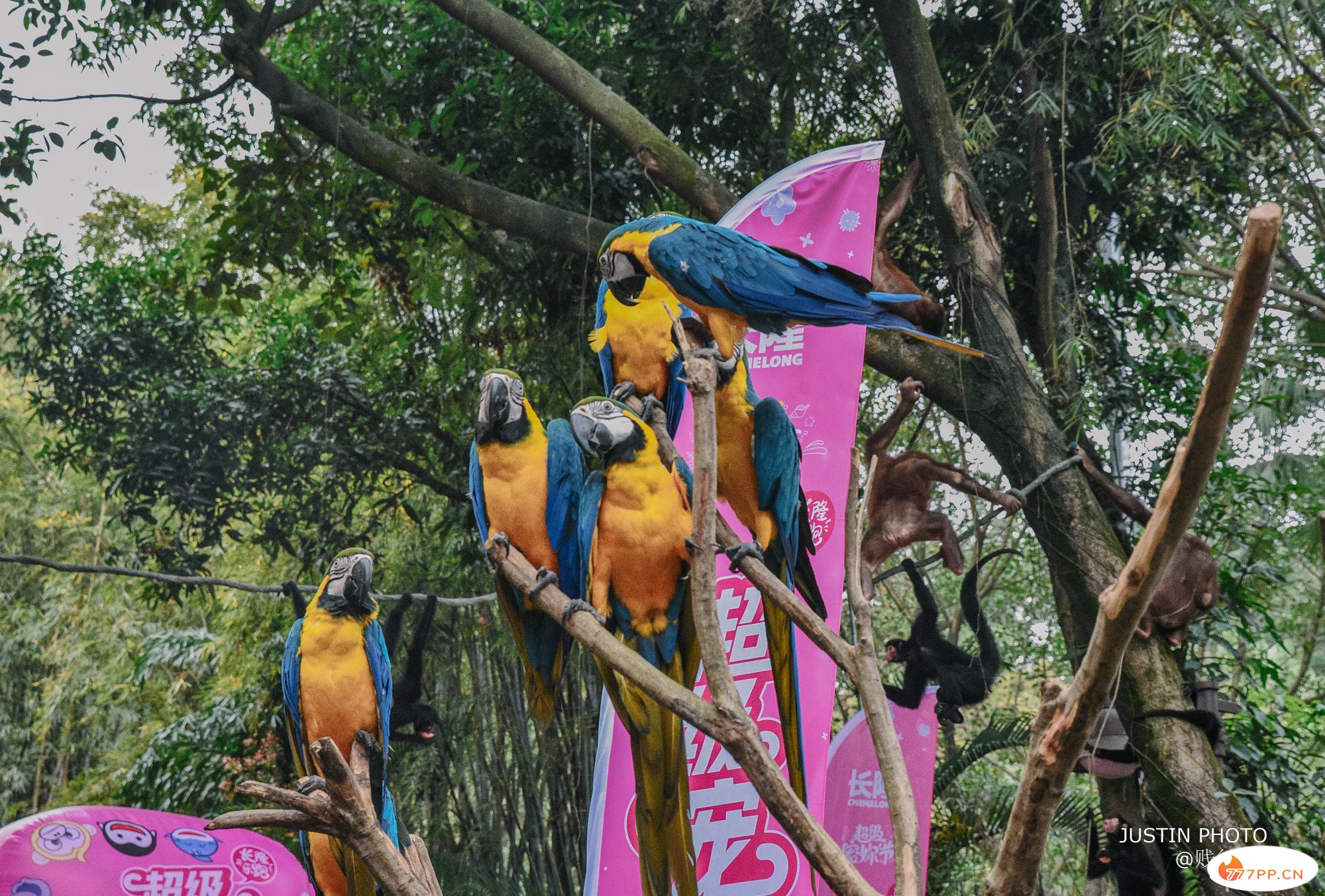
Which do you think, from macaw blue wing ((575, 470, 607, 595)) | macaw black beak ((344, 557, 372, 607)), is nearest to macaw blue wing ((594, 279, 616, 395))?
macaw blue wing ((575, 470, 607, 595))

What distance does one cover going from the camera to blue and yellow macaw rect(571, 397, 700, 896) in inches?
75.0

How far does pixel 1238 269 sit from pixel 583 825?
412 cm

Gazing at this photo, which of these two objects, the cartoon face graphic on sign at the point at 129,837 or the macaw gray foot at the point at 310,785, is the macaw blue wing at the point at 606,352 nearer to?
the macaw gray foot at the point at 310,785

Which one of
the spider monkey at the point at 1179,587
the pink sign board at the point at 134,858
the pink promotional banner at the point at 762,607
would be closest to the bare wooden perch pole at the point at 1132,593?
the pink promotional banner at the point at 762,607

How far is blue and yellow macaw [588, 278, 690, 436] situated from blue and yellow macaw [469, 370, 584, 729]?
20 cm

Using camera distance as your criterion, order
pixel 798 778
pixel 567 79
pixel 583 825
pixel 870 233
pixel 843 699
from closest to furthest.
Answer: pixel 798 778, pixel 870 233, pixel 567 79, pixel 583 825, pixel 843 699

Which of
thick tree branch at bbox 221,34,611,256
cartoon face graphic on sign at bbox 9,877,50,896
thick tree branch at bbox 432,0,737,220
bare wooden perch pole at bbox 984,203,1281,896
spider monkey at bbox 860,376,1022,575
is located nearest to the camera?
bare wooden perch pole at bbox 984,203,1281,896

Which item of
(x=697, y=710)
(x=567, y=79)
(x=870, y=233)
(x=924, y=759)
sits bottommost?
(x=924, y=759)

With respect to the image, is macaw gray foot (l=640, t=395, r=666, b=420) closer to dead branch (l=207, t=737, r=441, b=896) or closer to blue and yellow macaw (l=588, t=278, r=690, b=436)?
blue and yellow macaw (l=588, t=278, r=690, b=436)

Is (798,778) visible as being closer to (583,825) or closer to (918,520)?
(918,520)

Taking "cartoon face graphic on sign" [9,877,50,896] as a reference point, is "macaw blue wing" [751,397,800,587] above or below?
above

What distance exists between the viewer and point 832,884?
4.91 feet

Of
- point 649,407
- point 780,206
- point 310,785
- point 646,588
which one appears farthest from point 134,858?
point 780,206

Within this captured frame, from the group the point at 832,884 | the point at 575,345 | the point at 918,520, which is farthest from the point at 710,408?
the point at 575,345
